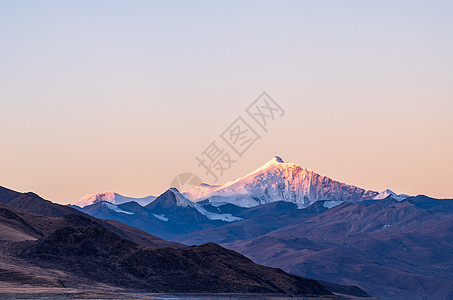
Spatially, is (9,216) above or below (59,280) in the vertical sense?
above

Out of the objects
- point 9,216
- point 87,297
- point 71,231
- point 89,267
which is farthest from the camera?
point 9,216

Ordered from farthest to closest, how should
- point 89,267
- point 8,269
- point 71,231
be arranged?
1. point 71,231
2. point 89,267
3. point 8,269

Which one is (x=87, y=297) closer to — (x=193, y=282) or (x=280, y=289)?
(x=193, y=282)

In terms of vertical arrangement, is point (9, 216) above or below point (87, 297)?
above

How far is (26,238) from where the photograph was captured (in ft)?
551

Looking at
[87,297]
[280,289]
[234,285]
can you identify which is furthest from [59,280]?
[280,289]

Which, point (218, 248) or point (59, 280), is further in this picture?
point (218, 248)

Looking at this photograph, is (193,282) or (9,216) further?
(9,216)

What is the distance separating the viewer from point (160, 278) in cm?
15350

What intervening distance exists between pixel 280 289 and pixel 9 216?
213ft

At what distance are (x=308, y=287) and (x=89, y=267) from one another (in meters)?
58.2

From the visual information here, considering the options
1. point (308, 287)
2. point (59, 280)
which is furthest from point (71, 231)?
point (308, 287)

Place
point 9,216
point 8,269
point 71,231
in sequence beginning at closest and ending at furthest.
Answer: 1. point 8,269
2. point 71,231
3. point 9,216

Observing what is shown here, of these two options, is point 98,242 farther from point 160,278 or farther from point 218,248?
point 218,248
